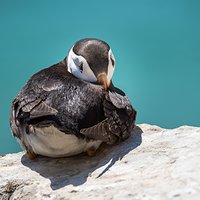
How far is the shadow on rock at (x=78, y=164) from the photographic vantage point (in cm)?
297

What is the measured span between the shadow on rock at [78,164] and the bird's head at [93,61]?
18.5 inches

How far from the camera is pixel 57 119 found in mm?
2949

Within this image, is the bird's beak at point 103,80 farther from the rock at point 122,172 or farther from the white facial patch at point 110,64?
the rock at point 122,172

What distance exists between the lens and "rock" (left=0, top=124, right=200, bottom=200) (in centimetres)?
246

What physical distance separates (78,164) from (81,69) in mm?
697

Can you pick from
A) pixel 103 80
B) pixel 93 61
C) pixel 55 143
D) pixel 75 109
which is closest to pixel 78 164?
pixel 55 143

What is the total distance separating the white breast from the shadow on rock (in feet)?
0.27

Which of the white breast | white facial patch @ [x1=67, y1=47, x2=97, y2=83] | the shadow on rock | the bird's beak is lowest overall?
the shadow on rock

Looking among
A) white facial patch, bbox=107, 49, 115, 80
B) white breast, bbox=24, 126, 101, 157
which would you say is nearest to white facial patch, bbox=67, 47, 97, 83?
white facial patch, bbox=107, 49, 115, 80

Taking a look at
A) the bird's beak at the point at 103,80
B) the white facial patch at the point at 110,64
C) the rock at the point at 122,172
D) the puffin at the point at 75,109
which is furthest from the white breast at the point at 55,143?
the white facial patch at the point at 110,64

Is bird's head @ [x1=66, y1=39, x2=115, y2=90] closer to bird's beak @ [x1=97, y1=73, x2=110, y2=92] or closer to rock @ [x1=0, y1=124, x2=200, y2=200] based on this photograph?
bird's beak @ [x1=97, y1=73, x2=110, y2=92]

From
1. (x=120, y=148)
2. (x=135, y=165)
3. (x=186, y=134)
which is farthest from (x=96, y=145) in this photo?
(x=186, y=134)

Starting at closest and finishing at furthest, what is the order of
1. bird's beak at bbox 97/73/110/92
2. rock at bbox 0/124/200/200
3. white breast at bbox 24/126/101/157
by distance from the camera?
rock at bbox 0/124/200/200
white breast at bbox 24/126/101/157
bird's beak at bbox 97/73/110/92

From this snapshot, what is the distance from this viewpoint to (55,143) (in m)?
2.99
